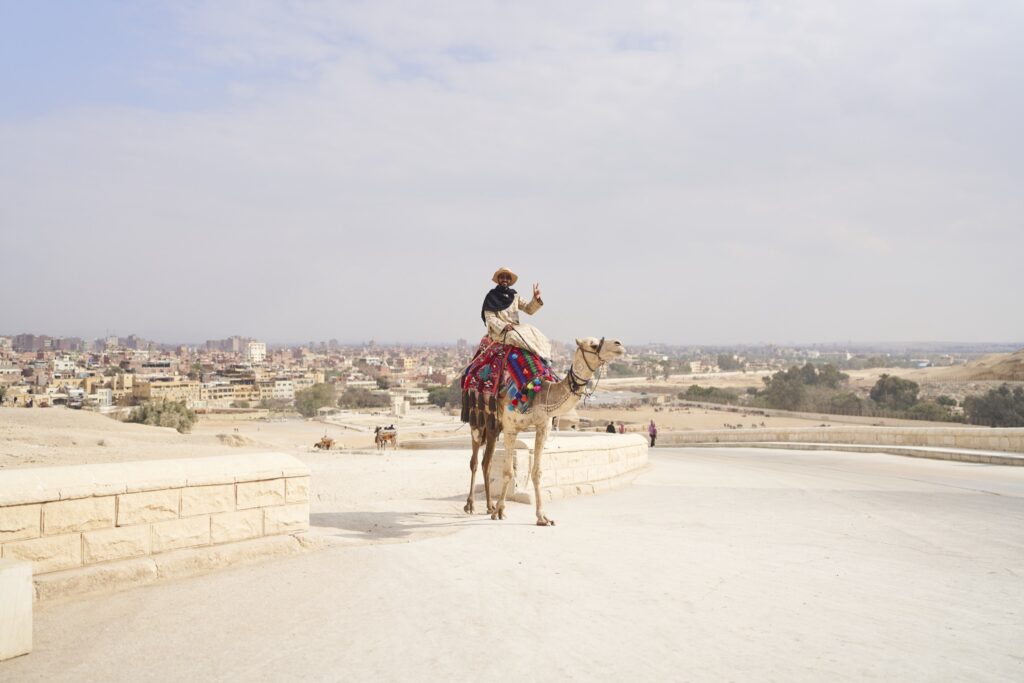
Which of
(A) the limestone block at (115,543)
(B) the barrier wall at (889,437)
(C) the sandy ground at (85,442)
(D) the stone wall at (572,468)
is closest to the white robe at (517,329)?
(D) the stone wall at (572,468)

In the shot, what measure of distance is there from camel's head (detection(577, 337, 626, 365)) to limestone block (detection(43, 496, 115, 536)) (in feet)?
17.1

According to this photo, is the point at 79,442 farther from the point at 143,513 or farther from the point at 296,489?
the point at 143,513

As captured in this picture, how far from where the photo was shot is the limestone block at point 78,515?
5.47 m

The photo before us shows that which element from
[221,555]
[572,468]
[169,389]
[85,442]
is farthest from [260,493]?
[169,389]

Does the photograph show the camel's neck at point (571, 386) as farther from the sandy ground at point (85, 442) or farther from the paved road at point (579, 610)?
the sandy ground at point (85, 442)

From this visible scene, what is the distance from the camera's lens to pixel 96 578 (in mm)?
5586

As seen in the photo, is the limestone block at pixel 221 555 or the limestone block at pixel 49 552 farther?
the limestone block at pixel 221 555

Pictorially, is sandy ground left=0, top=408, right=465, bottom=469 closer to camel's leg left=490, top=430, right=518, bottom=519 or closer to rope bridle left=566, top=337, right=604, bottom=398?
camel's leg left=490, top=430, right=518, bottom=519

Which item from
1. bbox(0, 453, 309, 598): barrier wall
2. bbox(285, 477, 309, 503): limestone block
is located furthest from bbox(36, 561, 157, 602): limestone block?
bbox(285, 477, 309, 503): limestone block

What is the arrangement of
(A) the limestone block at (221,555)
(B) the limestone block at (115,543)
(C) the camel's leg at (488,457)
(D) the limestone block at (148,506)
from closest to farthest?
1. (B) the limestone block at (115,543)
2. (D) the limestone block at (148,506)
3. (A) the limestone block at (221,555)
4. (C) the camel's leg at (488,457)

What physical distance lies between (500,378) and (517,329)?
26.7 inches

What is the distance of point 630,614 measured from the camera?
5523mm

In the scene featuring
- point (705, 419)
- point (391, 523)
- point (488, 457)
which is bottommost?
point (705, 419)

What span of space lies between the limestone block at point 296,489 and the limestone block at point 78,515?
1.67 metres
